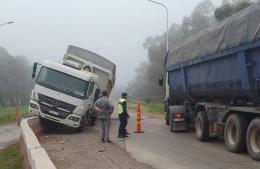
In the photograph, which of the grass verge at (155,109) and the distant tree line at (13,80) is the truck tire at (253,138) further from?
the distant tree line at (13,80)

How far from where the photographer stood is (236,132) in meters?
13.4

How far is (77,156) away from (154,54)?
74.7 meters

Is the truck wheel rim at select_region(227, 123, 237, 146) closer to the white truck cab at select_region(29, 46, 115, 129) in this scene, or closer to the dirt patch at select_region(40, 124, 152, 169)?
the dirt patch at select_region(40, 124, 152, 169)

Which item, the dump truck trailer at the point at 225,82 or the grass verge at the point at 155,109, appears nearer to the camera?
the dump truck trailer at the point at 225,82

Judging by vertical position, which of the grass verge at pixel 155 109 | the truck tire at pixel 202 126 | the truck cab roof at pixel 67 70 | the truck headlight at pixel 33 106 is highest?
the grass verge at pixel 155 109

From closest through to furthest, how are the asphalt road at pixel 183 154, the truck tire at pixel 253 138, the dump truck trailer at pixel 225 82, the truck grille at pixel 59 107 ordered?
the asphalt road at pixel 183 154 → the truck tire at pixel 253 138 → the dump truck trailer at pixel 225 82 → the truck grille at pixel 59 107

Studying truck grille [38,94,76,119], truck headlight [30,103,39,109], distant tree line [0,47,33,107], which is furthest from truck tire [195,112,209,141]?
distant tree line [0,47,33,107]

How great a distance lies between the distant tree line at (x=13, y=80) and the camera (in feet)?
320

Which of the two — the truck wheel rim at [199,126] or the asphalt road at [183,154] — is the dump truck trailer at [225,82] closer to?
the truck wheel rim at [199,126]

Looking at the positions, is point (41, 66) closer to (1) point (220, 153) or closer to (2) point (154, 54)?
(1) point (220, 153)

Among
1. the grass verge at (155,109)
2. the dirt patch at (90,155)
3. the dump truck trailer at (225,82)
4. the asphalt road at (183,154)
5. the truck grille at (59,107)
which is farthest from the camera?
the grass verge at (155,109)

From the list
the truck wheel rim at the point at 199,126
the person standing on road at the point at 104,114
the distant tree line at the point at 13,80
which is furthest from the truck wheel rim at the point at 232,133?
the distant tree line at the point at 13,80

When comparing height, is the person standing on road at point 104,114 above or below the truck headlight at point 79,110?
below

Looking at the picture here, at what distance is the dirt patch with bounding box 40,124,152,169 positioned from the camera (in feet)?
35.8
